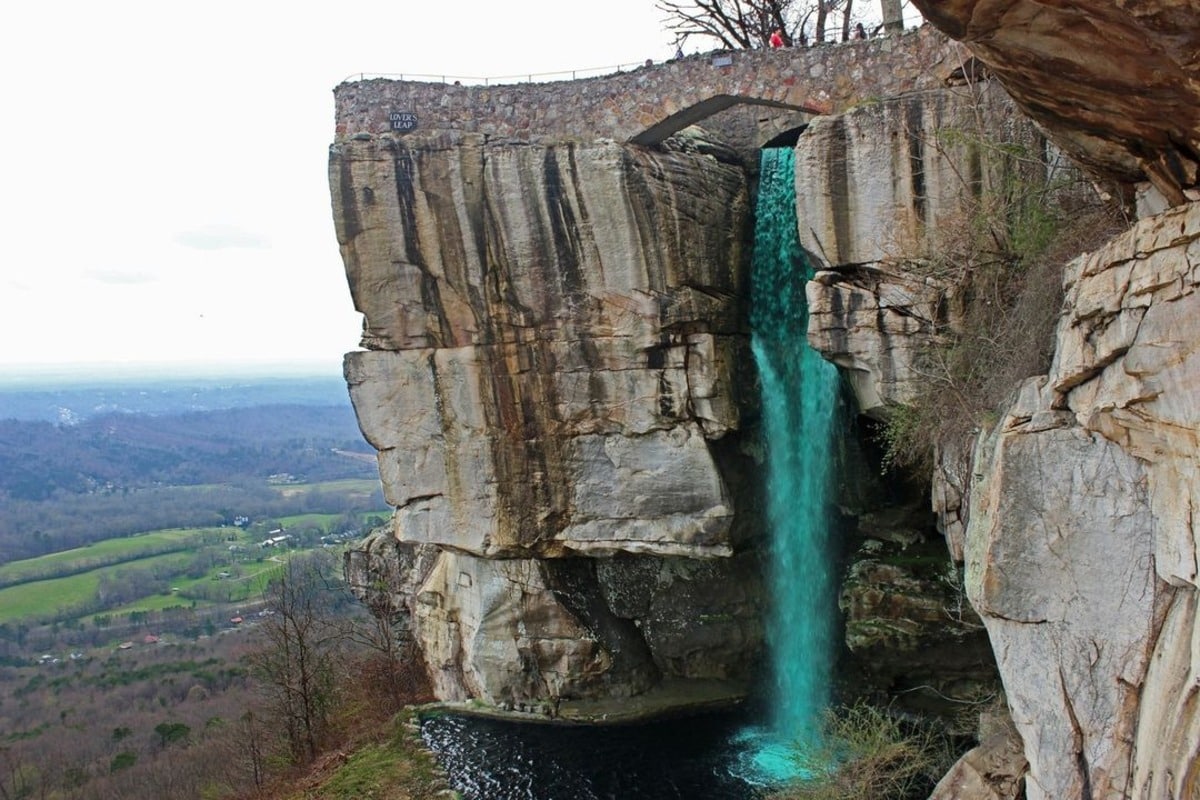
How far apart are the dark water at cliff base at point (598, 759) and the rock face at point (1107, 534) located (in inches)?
269

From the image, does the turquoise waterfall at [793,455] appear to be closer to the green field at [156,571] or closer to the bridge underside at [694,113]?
the bridge underside at [694,113]

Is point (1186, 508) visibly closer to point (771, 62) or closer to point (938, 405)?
point (938, 405)

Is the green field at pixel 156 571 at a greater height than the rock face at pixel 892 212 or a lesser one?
lesser

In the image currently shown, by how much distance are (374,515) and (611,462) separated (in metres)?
76.7

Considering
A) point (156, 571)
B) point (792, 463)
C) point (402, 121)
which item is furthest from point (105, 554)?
point (792, 463)

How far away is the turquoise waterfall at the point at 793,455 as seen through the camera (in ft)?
55.5

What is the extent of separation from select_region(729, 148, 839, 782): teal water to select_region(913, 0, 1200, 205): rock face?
932 centimetres

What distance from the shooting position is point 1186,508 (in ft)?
23.7

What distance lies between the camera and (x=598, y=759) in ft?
53.6

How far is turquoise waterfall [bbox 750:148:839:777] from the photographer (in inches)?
666

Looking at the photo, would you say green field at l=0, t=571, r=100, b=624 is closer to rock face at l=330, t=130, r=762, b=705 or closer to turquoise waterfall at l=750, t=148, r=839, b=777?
rock face at l=330, t=130, r=762, b=705

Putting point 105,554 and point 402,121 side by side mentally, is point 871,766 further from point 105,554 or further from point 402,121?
point 105,554

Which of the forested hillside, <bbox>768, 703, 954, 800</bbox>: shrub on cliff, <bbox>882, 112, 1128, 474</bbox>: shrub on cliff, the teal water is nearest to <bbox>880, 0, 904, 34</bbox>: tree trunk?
the teal water

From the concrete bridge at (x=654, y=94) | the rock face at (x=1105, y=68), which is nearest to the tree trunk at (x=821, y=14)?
the concrete bridge at (x=654, y=94)
